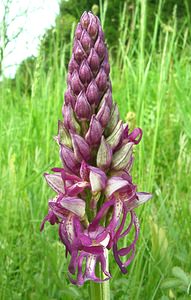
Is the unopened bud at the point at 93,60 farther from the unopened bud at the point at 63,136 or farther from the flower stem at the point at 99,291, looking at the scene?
the flower stem at the point at 99,291

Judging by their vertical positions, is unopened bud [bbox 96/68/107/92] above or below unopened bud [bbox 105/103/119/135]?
above

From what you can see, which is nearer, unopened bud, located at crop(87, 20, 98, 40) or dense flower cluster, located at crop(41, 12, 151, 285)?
dense flower cluster, located at crop(41, 12, 151, 285)

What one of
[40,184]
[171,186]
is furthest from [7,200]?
[171,186]

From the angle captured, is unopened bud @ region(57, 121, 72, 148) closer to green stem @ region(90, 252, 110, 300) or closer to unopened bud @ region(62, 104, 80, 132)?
unopened bud @ region(62, 104, 80, 132)

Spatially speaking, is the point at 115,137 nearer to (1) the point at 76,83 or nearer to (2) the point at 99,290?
(1) the point at 76,83

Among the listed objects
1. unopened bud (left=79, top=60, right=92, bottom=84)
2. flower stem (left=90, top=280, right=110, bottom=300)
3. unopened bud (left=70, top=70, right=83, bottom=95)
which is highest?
unopened bud (left=79, top=60, right=92, bottom=84)

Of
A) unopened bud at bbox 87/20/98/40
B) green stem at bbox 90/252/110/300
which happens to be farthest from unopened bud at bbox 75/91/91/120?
green stem at bbox 90/252/110/300

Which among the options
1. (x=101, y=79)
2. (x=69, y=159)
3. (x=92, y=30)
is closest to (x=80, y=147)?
(x=69, y=159)

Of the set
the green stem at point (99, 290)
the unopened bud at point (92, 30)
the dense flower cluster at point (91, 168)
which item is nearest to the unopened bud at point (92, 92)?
the dense flower cluster at point (91, 168)

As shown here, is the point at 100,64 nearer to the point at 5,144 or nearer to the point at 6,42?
the point at 6,42
